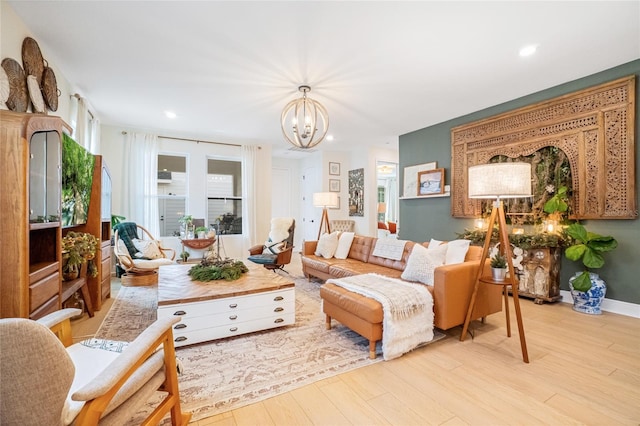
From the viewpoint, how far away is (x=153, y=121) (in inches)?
200

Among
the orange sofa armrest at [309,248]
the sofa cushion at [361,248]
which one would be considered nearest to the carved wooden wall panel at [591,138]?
the sofa cushion at [361,248]

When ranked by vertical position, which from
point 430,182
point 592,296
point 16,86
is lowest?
point 592,296

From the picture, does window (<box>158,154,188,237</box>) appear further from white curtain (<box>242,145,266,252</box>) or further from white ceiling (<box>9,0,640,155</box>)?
white ceiling (<box>9,0,640,155</box>)

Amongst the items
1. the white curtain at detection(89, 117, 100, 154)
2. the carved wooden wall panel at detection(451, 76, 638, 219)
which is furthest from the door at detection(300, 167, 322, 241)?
the white curtain at detection(89, 117, 100, 154)

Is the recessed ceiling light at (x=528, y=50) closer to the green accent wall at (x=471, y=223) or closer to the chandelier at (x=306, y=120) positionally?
the green accent wall at (x=471, y=223)

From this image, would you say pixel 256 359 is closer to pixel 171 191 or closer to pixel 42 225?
pixel 42 225

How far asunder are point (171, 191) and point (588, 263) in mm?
6809

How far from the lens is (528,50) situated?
2.76 meters

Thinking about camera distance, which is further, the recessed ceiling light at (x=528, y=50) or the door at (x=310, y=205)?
the door at (x=310, y=205)

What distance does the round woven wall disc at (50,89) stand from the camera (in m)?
2.78

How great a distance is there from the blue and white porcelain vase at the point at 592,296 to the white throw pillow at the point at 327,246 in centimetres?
299

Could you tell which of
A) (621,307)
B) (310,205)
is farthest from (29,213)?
(310,205)

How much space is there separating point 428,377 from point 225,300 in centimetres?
172

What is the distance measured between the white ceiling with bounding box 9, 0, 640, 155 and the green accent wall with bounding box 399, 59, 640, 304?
0.17 meters
